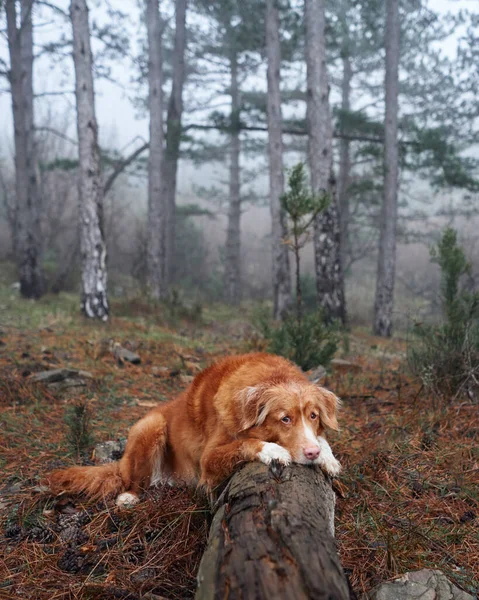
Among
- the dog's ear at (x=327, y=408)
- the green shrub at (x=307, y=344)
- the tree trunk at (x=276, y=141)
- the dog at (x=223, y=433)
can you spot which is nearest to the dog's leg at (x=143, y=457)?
the dog at (x=223, y=433)

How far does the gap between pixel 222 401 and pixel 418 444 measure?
192 centimetres

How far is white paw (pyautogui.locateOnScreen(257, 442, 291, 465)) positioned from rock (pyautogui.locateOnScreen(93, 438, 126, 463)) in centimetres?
192

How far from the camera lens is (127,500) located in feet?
10.8

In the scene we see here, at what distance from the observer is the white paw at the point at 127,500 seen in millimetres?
3254

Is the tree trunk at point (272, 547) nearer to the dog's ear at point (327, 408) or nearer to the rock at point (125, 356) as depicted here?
the dog's ear at point (327, 408)

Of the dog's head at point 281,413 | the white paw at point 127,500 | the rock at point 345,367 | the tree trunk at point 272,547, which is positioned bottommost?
the rock at point 345,367

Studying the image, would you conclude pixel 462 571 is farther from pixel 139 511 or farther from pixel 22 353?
pixel 22 353

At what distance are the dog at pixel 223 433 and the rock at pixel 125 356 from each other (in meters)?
3.51

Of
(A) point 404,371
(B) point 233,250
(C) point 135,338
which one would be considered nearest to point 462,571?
(A) point 404,371

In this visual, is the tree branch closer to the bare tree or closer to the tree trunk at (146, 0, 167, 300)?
the tree trunk at (146, 0, 167, 300)

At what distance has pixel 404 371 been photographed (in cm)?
634

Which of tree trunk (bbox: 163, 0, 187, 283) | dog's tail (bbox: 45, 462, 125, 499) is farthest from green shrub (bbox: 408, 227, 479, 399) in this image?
tree trunk (bbox: 163, 0, 187, 283)

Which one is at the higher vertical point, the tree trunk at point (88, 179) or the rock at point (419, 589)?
the tree trunk at point (88, 179)

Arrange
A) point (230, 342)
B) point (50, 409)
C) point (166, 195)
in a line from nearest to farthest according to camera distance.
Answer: point (50, 409)
point (230, 342)
point (166, 195)
